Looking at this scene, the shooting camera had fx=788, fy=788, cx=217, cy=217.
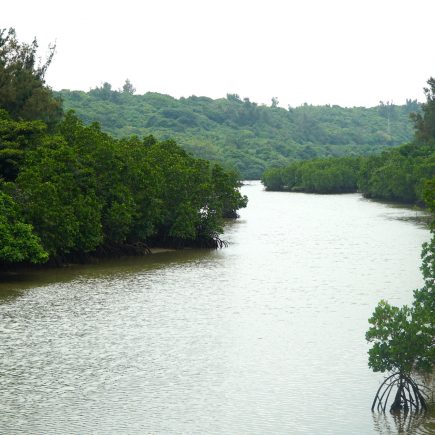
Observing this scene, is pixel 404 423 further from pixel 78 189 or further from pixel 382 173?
pixel 382 173

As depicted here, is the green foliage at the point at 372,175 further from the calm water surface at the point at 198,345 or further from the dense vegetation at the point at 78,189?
the calm water surface at the point at 198,345

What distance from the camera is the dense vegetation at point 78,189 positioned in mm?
42688

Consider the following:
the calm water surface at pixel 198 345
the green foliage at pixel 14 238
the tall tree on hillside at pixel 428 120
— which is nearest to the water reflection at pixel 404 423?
the calm water surface at pixel 198 345

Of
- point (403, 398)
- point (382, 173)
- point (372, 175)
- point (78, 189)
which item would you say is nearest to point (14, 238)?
point (78, 189)

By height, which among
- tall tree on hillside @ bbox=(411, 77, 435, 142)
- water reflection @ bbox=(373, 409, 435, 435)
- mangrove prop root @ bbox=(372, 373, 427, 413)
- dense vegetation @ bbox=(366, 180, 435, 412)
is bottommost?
water reflection @ bbox=(373, 409, 435, 435)

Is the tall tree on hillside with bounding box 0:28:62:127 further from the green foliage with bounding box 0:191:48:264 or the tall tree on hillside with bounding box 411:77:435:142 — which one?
the tall tree on hillside with bounding box 411:77:435:142

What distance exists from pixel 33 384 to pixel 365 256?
34.7 m

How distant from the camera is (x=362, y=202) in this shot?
11719 centimetres

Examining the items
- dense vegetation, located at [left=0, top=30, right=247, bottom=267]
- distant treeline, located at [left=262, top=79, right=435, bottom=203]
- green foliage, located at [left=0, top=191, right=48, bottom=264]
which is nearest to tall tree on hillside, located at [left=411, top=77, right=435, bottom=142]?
distant treeline, located at [left=262, top=79, right=435, bottom=203]

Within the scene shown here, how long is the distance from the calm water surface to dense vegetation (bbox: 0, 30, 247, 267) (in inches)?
77.3

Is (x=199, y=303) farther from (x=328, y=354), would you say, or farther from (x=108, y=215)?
(x=108, y=215)

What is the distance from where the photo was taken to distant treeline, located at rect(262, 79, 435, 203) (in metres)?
110

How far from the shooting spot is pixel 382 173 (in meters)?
120

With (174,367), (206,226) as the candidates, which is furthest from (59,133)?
(174,367)
